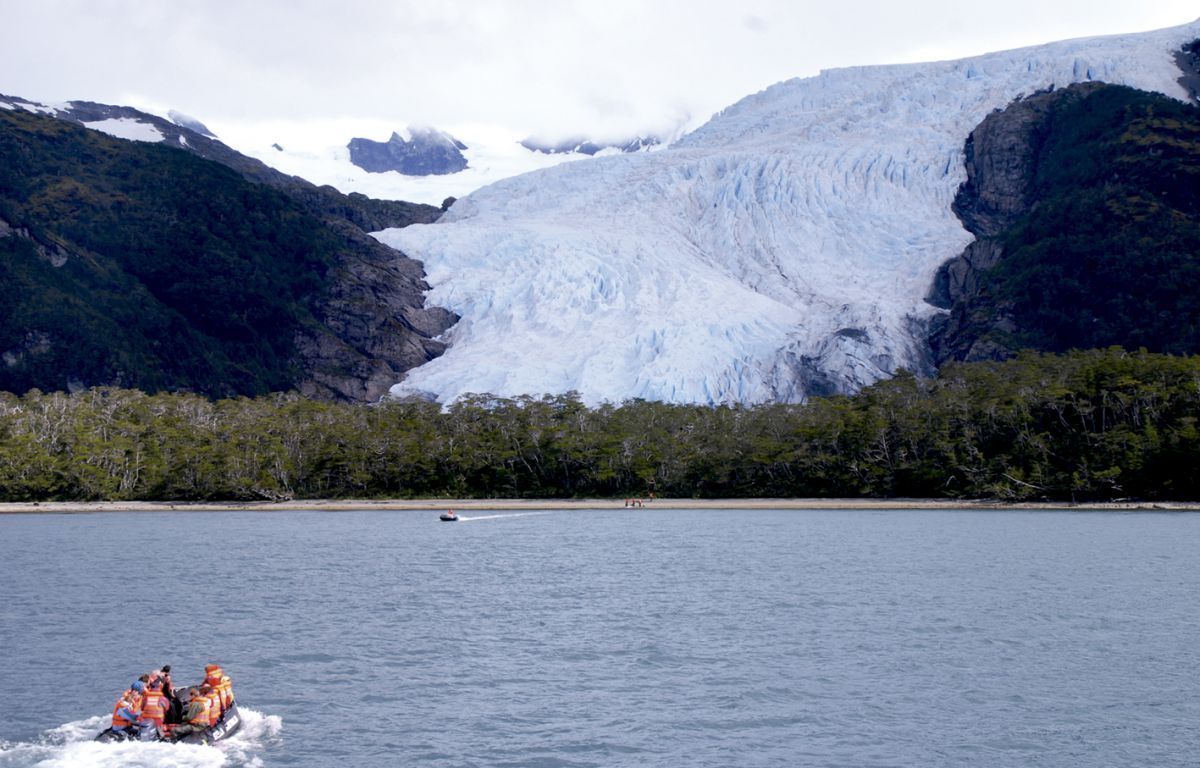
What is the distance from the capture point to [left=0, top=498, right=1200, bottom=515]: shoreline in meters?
94.8

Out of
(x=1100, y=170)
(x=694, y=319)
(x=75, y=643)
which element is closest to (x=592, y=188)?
(x=694, y=319)

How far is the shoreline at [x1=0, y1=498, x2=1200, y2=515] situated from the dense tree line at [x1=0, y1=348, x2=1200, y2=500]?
5.02 ft

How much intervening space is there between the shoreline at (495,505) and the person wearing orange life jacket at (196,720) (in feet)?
232

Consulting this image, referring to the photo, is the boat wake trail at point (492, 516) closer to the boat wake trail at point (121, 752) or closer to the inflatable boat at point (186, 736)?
the inflatable boat at point (186, 736)

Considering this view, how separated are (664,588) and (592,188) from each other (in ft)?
413

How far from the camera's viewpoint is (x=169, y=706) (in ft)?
93.9

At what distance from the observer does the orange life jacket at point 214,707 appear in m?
28.2

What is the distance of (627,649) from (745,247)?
406 ft

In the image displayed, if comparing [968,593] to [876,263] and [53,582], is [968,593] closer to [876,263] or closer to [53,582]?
[53,582]

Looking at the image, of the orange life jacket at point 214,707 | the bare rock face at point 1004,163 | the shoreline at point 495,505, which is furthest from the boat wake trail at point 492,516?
the bare rock face at point 1004,163

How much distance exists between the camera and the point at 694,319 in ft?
458

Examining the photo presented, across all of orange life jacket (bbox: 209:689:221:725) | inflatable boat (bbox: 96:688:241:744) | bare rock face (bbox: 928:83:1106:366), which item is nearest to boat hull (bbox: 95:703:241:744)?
inflatable boat (bbox: 96:688:241:744)

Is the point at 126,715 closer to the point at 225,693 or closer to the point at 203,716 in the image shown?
the point at 203,716

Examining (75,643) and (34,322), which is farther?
(34,322)
